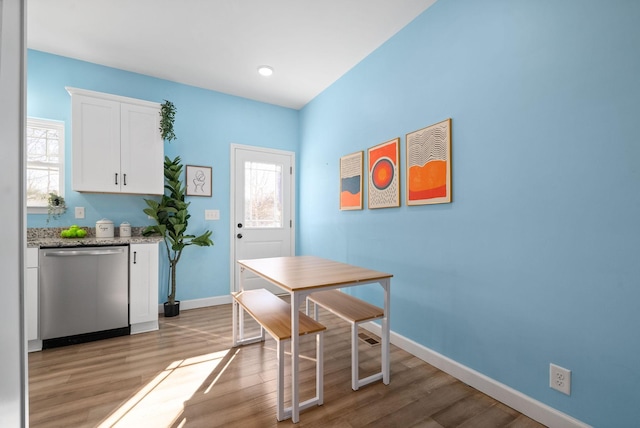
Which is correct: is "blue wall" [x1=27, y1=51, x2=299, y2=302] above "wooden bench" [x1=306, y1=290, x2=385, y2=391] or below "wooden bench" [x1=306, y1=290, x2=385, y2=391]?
above

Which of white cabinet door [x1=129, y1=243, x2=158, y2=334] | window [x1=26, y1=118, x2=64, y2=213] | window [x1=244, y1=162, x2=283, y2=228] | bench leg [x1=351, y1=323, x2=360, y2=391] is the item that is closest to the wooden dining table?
bench leg [x1=351, y1=323, x2=360, y2=391]

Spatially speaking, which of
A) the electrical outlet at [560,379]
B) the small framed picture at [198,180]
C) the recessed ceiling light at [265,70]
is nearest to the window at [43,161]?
the small framed picture at [198,180]

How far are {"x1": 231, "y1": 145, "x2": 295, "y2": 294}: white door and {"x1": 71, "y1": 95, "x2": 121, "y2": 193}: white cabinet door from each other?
134cm

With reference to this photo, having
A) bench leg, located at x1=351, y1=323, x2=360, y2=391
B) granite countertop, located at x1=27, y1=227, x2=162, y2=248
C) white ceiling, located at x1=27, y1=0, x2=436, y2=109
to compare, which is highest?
white ceiling, located at x1=27, y1=0, x2=436, y2=109

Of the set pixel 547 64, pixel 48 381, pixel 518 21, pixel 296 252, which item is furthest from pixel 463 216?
pixel 48 381

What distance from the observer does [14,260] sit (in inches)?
34.1

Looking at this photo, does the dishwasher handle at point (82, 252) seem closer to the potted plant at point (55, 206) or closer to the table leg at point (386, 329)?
the potted plant at point (55, 206)

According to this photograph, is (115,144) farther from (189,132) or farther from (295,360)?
(295,360)

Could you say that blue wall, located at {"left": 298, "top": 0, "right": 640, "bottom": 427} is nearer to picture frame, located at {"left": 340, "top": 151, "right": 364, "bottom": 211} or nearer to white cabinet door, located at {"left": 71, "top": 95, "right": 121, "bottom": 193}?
picture frame, located at {"left": 340, "top": 151, "right": 364, "bottom": 211}

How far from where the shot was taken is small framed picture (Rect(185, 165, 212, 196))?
3570mm

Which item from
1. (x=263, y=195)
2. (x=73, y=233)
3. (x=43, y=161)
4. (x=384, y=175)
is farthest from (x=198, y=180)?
(x=384, y=175)

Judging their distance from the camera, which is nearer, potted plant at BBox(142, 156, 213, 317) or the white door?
potted plant at BBox(142, 156, 213, 317)

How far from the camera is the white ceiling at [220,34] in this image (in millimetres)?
2256

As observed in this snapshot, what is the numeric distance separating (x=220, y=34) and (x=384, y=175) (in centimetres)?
207
